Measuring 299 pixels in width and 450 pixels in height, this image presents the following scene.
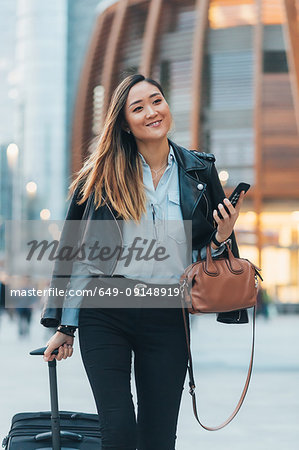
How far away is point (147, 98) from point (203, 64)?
166 ft

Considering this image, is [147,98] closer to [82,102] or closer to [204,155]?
[204,155]

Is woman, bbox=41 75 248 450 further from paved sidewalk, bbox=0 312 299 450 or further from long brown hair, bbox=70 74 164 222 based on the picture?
paved sidewalk, bbox=0 312 299 450

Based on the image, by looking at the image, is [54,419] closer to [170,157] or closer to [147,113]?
[170,157]

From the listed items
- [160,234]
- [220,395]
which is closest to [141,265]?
[160,234]

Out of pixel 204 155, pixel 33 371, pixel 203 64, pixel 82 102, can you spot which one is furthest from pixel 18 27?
pixel 204 155

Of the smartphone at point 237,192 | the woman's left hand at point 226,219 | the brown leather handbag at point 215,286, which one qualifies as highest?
the smartphone at point 237,192

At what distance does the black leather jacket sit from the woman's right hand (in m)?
0.06

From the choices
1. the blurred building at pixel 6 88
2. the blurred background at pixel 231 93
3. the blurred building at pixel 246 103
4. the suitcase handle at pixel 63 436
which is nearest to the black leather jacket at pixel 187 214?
the suitcase handle at pixel 63 436

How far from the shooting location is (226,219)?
3.31 metres

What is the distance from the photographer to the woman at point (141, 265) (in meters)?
3.26

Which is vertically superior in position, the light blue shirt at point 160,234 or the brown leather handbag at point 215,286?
the light blue shirt at point 160,234

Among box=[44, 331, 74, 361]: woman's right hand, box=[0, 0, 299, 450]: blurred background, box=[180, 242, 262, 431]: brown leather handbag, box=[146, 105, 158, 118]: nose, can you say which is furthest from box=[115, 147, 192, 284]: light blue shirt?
box=[0, 0, 299, 450]: blurred background

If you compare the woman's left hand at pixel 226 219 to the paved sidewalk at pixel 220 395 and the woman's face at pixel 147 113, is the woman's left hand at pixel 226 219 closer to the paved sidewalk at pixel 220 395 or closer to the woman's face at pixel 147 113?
the woman's face at pixel 147 113

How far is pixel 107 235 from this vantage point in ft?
11.2
